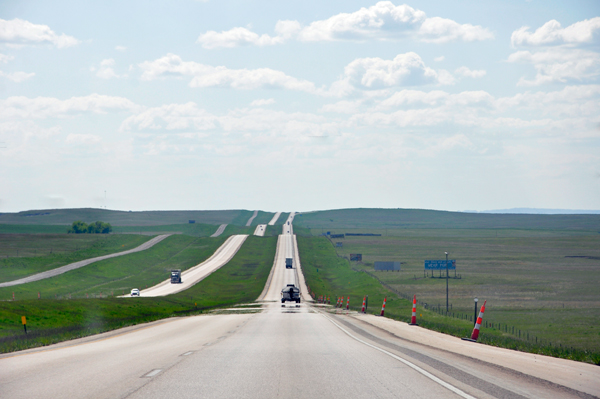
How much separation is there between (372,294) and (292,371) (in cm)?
7810

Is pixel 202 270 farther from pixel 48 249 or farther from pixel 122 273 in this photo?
pixel 48 249

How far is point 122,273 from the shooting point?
359 ft

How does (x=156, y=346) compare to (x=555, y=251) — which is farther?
(x=555, y=251)

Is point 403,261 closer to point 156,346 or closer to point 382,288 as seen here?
point 382,288

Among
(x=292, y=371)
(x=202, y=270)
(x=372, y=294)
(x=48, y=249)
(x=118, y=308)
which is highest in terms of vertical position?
(x=292, y=371)

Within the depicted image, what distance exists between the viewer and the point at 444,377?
12.7 m

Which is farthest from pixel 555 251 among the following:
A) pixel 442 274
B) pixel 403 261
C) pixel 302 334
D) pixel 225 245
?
pixel 302 334

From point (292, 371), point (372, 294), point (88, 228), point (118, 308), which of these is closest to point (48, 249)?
point (88, 228)

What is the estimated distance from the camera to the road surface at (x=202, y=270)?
90188mm

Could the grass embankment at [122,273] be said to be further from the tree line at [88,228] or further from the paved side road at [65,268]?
the tree line at [88,228]

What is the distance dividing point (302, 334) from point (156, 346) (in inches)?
277

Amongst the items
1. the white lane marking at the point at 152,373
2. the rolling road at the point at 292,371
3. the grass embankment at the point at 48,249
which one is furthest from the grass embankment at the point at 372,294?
the grass embankment at the point at 48,249

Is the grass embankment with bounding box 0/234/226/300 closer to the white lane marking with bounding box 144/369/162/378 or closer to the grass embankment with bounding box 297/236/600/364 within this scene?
the grass embankment with bounding box 297/236/600/364

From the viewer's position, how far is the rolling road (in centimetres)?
1112
